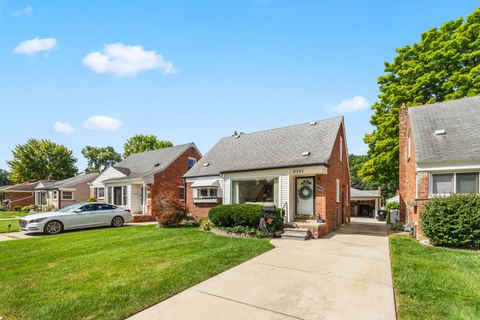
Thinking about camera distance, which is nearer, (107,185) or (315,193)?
(315,193)

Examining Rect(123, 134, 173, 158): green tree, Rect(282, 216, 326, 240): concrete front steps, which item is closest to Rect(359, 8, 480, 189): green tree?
Rect(282, 216, 326, 240): concrete front steps

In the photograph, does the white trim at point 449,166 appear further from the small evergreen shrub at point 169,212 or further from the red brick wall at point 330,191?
the small evergreen shrub at point 169,212

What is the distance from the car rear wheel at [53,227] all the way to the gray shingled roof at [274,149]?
7.70 meters

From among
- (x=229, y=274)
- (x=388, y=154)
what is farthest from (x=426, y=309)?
(x=388, y=154)

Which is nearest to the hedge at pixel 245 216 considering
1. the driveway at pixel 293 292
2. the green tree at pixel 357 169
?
the driveway at pixel 293 292

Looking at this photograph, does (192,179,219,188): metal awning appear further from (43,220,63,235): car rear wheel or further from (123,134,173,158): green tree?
(123,134,173,158): green tree

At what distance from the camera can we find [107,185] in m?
22.7

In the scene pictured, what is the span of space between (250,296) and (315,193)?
8611 mm

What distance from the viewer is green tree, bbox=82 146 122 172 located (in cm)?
6159

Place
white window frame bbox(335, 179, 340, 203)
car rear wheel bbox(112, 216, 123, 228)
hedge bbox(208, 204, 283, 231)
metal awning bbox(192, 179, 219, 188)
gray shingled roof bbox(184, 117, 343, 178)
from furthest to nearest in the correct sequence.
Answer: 1. metal awning bbox(192, 179, 219, 188)
2. car rear wheel bbox(112, 216, 123, 228)
3. white window frame bbox(335, 179, 340, 203)
4. gray shingled roof bbox(184, 117, 343, 178)
5. hedge bbox(208, 204, 283, 231)

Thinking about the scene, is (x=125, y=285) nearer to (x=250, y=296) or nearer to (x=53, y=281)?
(x=53, y=281)

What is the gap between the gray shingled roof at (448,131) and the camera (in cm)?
1010

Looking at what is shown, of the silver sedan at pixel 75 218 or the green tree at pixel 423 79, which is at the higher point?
the green tree at pixel 423 79

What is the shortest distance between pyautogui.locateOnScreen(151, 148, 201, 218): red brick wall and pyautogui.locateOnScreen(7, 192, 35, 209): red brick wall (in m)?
28.5
